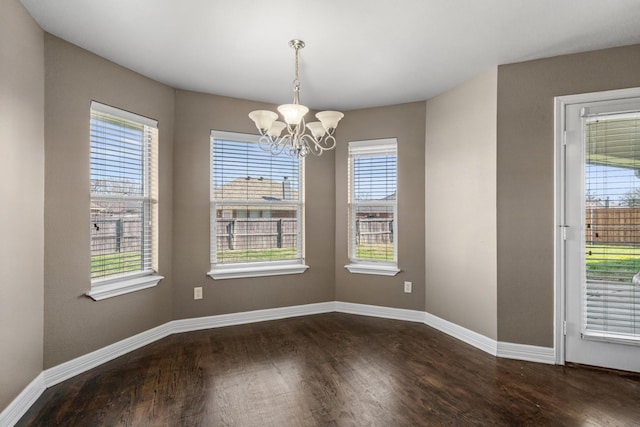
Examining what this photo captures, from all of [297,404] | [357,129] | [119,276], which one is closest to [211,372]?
[297,404]

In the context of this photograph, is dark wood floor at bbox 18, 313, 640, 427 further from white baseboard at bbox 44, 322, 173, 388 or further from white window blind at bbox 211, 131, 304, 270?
white window blind at bbox 211, 131, 304, 270

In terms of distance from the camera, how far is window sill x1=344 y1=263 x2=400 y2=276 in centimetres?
422

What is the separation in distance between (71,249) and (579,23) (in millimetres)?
4078

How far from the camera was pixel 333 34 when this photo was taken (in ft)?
8.43

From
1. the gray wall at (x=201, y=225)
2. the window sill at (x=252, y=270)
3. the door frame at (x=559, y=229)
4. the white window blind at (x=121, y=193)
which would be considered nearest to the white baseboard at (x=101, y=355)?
the gray wall at (x=201, y=225)

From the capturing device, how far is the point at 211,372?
110 inches

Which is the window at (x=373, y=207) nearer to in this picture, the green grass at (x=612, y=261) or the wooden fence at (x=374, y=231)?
the wooden fence at (x=374, y=231)

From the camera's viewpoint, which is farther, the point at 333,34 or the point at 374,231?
the point at 374,231

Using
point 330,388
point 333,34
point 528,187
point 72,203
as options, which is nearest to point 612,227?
point 528,187

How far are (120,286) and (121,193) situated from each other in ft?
2.73

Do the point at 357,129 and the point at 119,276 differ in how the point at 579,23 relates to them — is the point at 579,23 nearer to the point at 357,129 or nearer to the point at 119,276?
the point at 357,129

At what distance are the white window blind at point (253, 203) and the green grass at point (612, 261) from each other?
2.90 metres

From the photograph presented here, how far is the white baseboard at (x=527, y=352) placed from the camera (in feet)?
9.75

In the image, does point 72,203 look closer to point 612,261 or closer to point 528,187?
point 528,187
